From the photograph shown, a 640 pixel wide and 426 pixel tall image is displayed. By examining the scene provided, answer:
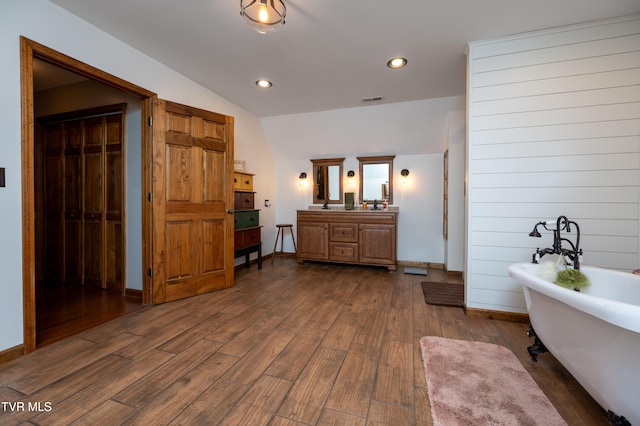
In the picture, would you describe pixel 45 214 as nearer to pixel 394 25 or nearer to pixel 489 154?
pixel 394 25

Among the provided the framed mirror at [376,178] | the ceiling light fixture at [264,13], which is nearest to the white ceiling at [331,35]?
the ceiling light fixture at [264,13]

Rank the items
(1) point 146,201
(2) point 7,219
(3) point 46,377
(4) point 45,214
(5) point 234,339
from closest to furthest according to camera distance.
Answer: (3) point 46,377 → (2) point 7,219 → (5) point 234,339 → (1) point 146,201 → (4) point 45,214

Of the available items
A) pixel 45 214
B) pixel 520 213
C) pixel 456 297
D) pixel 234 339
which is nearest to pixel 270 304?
pixel 234 339

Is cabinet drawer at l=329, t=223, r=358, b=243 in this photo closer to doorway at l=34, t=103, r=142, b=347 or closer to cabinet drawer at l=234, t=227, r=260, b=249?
cabinet drawer at l=234, t=227, r=260, b=249

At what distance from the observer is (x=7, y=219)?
1.81 meters

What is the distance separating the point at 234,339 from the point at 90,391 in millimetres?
869

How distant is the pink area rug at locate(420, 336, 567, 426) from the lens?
132 cm

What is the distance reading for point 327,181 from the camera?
5273mm

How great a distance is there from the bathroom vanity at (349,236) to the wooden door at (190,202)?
1.60m

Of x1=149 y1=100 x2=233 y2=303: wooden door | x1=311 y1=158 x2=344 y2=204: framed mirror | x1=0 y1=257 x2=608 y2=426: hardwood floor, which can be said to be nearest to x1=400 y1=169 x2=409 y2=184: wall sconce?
x1=311 y1=158 x2=344 y2=204: framed mirror

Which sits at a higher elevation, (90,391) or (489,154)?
(489,154)

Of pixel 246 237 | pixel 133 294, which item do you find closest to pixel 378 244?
pixel 246 237

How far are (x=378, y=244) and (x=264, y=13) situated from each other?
3.42 meters

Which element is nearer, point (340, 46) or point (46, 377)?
point (46, 377)
